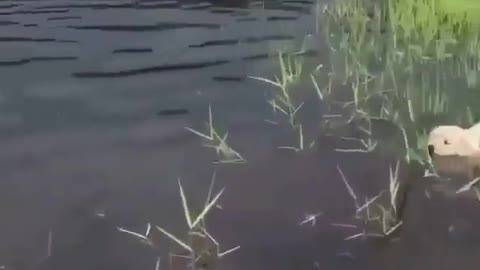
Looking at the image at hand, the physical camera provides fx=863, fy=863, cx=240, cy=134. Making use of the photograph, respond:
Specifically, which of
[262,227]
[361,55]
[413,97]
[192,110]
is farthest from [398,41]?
[262,227]

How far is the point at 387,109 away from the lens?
5555 mm

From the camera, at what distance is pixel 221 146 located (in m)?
4.99

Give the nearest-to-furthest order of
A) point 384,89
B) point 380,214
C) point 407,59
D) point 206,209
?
point 206,209 → point 380,214 → point 384,89 → point 407,59

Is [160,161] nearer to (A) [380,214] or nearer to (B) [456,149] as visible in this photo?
(A) [380,214]

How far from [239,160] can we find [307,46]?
2.62 metres

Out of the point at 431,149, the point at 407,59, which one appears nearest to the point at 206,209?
the point at 431,149

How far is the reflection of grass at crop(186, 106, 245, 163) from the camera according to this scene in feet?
16.1

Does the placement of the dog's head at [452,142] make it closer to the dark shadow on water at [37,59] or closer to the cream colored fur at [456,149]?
the cream colored fur at [456,149]

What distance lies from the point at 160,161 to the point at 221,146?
0.36 m

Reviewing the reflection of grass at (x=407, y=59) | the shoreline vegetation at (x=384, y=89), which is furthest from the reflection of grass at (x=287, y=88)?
the reflection of grass at (x=407, y=59)

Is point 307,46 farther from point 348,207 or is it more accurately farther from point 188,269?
point 188,269

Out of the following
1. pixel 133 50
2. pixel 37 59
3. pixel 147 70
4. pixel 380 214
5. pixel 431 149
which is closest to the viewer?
pixel 380 214

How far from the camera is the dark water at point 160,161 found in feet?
12.9

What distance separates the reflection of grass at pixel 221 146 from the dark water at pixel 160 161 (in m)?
0.06
